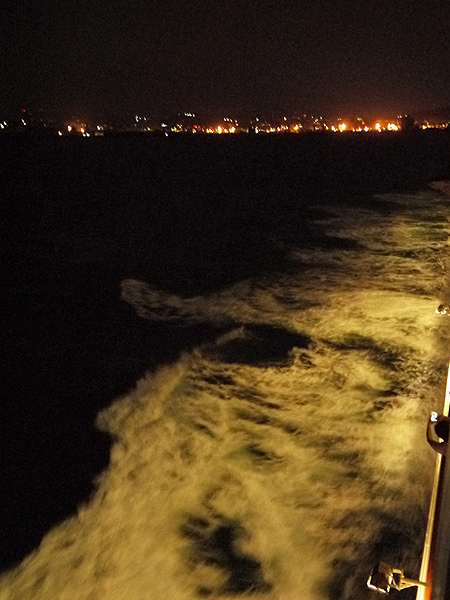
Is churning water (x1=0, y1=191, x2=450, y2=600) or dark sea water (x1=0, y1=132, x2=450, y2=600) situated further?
dark sea water (x1=0, y1=132, x2=450, y2=600)

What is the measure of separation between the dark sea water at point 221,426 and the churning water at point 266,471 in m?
0.02

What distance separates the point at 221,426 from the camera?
7.63m

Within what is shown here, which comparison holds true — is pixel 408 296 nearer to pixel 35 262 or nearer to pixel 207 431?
pixel 207 431

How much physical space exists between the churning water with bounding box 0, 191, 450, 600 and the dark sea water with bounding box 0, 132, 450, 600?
2 centimetres

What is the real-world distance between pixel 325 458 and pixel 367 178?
195 feet

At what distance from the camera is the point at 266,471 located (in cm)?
663

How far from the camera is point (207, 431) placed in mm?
7602

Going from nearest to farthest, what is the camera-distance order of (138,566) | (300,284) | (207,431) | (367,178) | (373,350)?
1. (138,566)
2. (207,431)
3. (373,350)
4. (300,284)
5. (367,178)

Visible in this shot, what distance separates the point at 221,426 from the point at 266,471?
119 cm

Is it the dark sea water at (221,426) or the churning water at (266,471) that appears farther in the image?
the dark sea water at (221,426)

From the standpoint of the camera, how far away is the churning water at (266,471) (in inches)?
206

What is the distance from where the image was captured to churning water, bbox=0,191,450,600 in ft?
17.2

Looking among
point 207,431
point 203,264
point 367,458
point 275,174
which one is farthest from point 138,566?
point 275,174

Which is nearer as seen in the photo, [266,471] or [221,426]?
[266,471]
